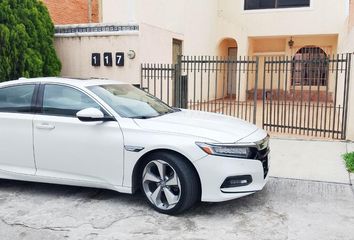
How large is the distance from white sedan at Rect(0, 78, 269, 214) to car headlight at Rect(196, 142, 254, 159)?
0.01m

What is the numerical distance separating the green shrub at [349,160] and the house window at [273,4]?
1226 centimetres

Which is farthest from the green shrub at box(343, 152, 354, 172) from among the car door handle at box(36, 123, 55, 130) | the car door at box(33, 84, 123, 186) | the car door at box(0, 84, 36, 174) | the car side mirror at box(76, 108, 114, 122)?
the car door at box(0, 84, 36, 174)

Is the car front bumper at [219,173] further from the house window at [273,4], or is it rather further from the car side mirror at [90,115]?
the house window at [273,4]

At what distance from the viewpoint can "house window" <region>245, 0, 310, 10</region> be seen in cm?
1775

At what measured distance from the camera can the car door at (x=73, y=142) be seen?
4660 millimetres

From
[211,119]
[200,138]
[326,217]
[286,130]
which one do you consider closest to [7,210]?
[200,138]

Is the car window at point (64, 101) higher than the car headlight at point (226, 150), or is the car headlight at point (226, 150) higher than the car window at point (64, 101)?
the car window at point (64, 101)

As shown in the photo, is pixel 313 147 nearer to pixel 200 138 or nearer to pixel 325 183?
pixel 325 183

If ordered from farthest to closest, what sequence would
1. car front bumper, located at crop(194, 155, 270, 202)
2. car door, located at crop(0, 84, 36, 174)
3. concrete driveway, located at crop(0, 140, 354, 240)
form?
car door, located at crop(0, 84, 36, 174), car front bumper, located at crop(194, 155, 270, 202), concrete driveway, located at crop(0, 140, 354, 240)

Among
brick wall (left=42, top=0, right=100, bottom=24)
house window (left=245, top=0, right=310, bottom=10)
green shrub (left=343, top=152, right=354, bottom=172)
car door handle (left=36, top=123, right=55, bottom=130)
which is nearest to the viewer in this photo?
car door handle (left=36, top=123, right=55, bottom=130)

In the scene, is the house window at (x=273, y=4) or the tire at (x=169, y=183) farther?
the house window at (x=273, y=4)

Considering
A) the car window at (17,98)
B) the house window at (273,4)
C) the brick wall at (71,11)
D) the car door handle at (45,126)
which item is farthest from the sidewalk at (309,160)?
the house window at (273,4)

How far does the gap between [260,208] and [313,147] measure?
13.0 ft

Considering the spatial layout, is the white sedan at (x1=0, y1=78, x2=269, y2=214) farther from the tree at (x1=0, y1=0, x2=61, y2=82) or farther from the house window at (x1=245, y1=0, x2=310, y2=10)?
the house window at (x1=245, y1=0, x2=310, y2=10)
